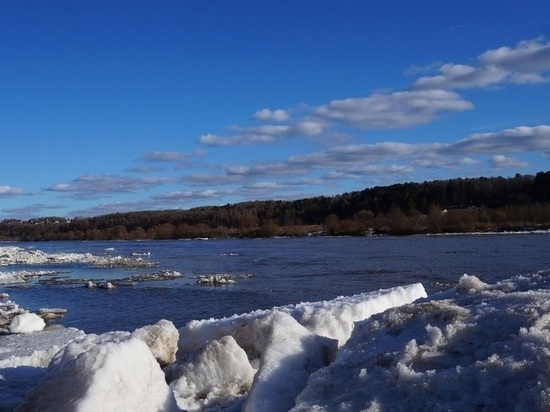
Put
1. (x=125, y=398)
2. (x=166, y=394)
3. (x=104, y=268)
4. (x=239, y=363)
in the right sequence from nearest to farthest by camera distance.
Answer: (x=125, y=398) < (x=166, y=394) < (x=239, y=363) < (x=104, y=268)

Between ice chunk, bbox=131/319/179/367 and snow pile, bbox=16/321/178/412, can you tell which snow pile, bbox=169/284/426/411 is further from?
snow pile, bbox=16/321/178/412

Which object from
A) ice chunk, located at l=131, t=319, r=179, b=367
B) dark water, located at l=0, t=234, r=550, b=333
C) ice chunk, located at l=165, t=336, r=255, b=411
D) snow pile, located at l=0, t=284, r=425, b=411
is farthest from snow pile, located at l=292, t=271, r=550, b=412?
dark water, located at l=0, t=234, r=550, b=333

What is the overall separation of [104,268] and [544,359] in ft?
135

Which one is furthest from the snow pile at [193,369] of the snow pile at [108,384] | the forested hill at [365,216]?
the forested hill at [365,216]

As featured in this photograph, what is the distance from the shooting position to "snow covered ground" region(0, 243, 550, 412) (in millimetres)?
3896

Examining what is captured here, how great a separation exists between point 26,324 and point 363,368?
14309 millimetres

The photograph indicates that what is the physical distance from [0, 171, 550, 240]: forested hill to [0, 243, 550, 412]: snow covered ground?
7498 cm

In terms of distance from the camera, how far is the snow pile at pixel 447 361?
3771mm

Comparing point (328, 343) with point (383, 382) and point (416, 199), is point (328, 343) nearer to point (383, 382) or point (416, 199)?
point (383, 382)

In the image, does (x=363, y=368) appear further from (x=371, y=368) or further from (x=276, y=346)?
(x=276, y=346)

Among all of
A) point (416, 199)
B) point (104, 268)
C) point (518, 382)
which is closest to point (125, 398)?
point (518, 382)

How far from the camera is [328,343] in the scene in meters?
5.76

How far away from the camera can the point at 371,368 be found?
4.43 meters

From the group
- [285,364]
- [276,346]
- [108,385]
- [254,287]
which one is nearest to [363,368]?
[285,364]
